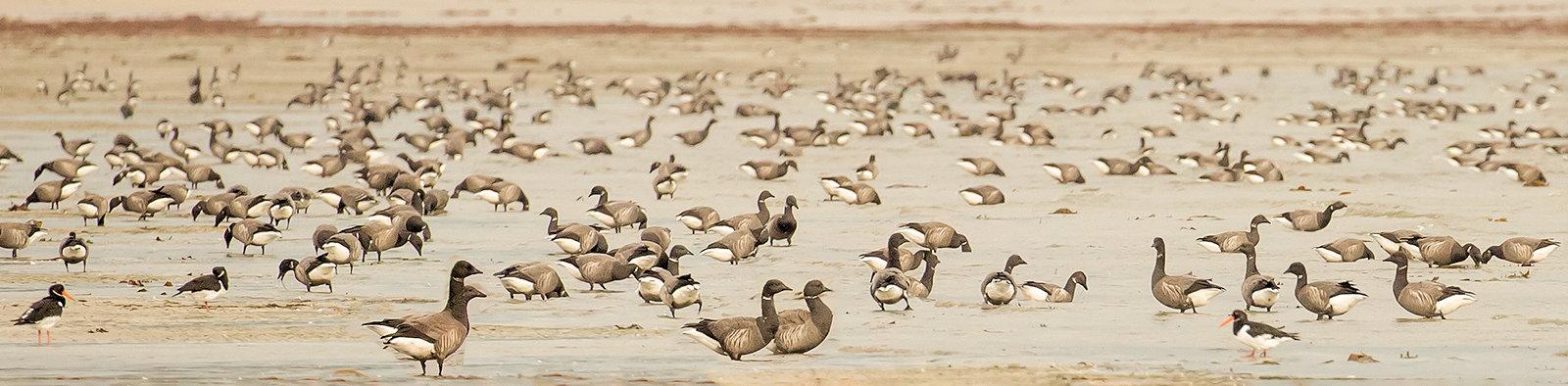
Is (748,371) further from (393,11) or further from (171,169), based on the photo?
(393,11)

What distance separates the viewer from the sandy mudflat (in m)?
11.4

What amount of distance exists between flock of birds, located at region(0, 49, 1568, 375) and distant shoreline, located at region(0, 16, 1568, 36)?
21.5 m

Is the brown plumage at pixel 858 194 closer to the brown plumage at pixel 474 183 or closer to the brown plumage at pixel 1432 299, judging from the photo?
the brown plumage at pixel 474 183

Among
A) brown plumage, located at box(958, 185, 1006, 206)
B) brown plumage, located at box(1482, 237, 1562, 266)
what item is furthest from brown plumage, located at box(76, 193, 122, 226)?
brown plumage, located at box(1482, 237, 1562, 266)

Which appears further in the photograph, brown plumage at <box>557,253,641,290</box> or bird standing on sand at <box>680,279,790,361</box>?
brown plumage at <box>557,253,641,290</box>

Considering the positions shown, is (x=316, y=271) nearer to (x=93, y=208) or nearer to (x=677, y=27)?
(x=93, y=208)

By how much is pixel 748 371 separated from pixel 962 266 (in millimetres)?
5550

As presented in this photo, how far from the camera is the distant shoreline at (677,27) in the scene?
70125 millimetres

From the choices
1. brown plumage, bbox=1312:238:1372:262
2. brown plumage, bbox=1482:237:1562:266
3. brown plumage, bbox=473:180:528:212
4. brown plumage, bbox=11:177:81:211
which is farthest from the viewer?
brown plumage, bbox=11:177:81:211

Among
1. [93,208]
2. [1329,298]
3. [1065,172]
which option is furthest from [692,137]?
[1329,298]

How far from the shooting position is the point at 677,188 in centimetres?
2428

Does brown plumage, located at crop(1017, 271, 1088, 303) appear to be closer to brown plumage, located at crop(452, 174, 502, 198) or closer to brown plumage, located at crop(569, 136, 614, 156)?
brown plumage, located at crop(452, 174, 502, 198)

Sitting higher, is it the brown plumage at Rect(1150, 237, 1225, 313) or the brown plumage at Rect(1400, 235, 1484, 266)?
the brown plumage at Rect(1400, 235, 1484, 266)

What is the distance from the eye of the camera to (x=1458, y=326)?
506 inches
